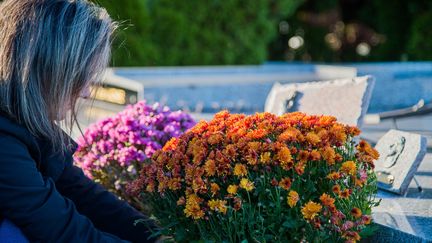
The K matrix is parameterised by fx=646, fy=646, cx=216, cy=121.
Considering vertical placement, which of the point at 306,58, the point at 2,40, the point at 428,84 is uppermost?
the point at 2,40

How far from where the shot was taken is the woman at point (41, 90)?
6.12 feet

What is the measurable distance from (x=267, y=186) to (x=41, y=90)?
0.74m

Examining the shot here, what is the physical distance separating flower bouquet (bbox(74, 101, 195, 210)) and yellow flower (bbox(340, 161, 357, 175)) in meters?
1.38

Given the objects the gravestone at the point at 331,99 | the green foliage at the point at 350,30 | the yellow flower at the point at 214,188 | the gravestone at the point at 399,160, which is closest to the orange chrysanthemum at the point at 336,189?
the yellow flower at the point at 214,188

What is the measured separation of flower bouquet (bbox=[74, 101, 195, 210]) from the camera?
10.5 feet

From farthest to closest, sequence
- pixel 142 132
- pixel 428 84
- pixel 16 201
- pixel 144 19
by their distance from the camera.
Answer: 1. pixel 144 19
2. pixel 428 84
3. pixel 142 132
4. pixel 16 201

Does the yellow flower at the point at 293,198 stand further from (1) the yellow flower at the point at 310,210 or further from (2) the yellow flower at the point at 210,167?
(2) the yellow flower at the point at 210,167

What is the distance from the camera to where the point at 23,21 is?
1.94 meters

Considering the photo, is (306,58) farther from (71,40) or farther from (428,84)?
(71,40)

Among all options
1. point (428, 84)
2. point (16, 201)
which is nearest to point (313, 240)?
point (16, 201)

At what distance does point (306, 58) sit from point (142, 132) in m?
12.7

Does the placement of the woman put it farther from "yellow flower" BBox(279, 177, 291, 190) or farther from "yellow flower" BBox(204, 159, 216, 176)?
"yellow flower" BBox(279, 177, 291, 190)

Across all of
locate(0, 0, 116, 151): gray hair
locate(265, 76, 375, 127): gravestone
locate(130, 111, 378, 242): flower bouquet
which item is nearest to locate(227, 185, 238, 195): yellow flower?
locate(130, 111, 378, 242): flower bouquet

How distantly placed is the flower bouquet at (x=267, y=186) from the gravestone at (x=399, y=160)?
573 mm
